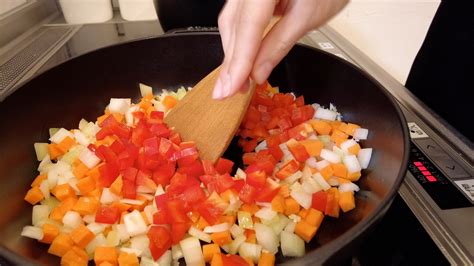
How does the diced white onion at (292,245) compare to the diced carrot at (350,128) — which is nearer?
the diced white onion at (292,245)

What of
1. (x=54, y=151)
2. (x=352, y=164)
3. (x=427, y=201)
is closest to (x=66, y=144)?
(x=54, y=151)

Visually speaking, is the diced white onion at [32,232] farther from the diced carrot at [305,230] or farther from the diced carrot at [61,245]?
the diced carrot at [305,230]

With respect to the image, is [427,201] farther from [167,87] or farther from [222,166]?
[167,87]

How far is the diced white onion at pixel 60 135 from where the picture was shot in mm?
897

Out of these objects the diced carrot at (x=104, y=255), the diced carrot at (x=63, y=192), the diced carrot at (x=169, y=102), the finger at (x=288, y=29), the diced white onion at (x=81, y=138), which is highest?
the finger at (x=288, y=29)

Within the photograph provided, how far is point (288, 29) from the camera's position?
61cm

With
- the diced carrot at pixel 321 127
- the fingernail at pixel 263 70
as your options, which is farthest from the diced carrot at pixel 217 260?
the diced carrot at pixel 321 127

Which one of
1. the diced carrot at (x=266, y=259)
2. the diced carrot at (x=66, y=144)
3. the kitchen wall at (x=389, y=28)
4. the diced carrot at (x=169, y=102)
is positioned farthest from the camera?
the kitchen wall at (x=389, y=28)

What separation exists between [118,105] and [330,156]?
57 cm

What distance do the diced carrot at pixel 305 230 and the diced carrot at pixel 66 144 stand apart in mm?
578

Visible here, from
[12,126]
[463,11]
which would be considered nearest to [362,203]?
[463,11]

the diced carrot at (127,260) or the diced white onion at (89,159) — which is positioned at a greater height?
the diced white onion at (89,159)

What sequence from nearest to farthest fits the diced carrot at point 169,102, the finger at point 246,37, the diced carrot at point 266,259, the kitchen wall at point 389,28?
1. the finger at point 246,37
2. the diced carrot at point 266,259
3. the diced carrot at point 169,102
4. the kitchen wall at point 389,28

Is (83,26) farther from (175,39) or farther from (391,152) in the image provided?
(391,152)
